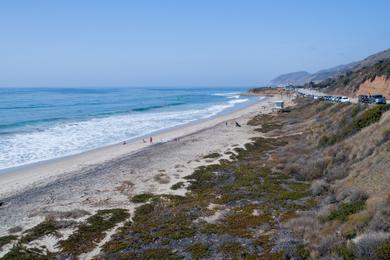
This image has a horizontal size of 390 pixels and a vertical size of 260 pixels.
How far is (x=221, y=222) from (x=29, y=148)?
2713 cm

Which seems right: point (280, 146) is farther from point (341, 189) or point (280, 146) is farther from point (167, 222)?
point (167, 222)

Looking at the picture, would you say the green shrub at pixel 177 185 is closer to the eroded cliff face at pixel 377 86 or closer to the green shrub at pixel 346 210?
the green shrub at pixel 346 210

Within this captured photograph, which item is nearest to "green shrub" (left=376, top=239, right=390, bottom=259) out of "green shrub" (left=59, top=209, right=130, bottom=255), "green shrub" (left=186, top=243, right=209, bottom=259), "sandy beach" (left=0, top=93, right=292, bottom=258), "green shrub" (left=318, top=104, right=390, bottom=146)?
"green shrub" (left=186, top=243, right=209, bottom=259)

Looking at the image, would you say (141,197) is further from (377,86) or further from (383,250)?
(377,86)

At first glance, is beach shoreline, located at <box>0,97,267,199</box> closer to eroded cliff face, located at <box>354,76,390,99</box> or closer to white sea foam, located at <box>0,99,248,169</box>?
white sea foam, located at <box>0,99,248,169</box>

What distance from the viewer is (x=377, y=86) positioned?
54531 mm

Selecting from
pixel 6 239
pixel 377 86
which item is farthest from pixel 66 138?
pixel 377 86

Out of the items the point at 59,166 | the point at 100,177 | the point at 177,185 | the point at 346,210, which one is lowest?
the point at 59,166

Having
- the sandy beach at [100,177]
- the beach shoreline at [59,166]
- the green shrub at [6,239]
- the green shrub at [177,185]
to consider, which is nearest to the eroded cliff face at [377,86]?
the sandy beach at [100,177]

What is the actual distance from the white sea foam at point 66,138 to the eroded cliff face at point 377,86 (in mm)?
27135

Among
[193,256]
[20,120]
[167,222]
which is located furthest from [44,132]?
[193,256]

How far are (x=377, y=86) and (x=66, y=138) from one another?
1578 inches

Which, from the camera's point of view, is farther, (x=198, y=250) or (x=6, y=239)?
(x=6, y=239)

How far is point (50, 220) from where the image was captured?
1590 centimetres
